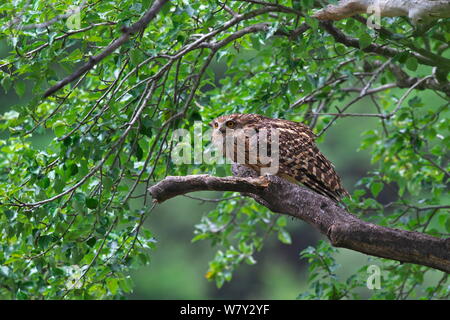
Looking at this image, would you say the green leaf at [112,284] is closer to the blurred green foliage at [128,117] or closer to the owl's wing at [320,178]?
the blurred green foliage at [128,117]

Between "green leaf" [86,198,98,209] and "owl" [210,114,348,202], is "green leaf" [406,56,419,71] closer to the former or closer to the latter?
"owl" [210,114,348,202]

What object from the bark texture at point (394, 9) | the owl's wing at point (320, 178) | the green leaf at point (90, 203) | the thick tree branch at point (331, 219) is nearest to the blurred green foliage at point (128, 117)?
the green leaf at point (90, 203)

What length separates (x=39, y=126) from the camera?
3.71 metres

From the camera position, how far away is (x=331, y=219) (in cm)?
298

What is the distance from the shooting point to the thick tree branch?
2.76 metres

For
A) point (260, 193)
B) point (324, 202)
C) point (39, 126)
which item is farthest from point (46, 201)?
point (324, 202)

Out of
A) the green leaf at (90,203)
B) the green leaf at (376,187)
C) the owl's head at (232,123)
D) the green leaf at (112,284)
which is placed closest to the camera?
the green leaf at (90,203)

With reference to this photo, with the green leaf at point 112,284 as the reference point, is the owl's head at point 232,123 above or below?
above

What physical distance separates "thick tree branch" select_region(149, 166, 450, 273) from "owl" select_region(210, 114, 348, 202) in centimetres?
48

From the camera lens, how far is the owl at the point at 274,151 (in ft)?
12.7

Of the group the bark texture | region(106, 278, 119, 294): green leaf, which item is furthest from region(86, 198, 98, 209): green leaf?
the bark texture

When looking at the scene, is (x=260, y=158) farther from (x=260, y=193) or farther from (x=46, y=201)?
(x=46, y=201)

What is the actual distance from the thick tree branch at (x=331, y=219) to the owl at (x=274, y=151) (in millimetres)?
478

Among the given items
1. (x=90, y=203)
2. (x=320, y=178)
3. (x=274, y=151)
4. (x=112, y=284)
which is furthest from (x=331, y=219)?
(x=112, y=284)
